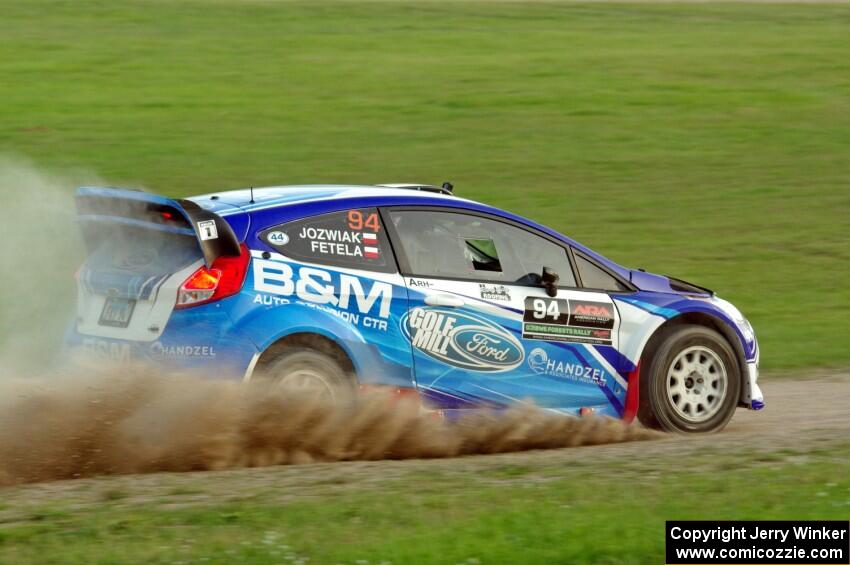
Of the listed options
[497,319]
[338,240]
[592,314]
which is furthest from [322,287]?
[592,314]

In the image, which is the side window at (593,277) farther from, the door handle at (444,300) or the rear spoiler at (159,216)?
the rear spoiler at (159,216)

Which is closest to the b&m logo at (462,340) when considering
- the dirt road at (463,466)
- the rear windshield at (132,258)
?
the dirt road at (463,466)

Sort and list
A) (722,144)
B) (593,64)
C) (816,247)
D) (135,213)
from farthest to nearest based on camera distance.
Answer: (593,64) < (722,144) < (816,247) < (135,213)

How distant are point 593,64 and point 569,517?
21.4 meters

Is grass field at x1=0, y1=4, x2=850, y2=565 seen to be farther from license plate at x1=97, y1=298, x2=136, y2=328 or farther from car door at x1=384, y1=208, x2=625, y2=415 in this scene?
license plate at x1=97, y1=298, x2=136, y2=328

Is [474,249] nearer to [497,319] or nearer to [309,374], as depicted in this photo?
[497,319]

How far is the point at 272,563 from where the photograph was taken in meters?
5.47

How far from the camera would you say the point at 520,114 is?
23094 mm

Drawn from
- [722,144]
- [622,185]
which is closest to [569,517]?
[622,185]

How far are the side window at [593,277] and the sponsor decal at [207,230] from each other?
2.38m

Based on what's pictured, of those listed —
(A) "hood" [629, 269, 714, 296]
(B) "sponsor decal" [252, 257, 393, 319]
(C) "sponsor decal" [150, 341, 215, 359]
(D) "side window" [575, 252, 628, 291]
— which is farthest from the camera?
(A) "hood" [629, 269, 714, 296]

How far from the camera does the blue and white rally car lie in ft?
25.8

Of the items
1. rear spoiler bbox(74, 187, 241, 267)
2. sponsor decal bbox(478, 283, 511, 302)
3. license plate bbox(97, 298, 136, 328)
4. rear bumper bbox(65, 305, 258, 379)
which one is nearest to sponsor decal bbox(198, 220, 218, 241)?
rear spoiler bbox(74, 187, 241, 267)

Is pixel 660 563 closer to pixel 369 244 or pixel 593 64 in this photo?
pixel 369 244
